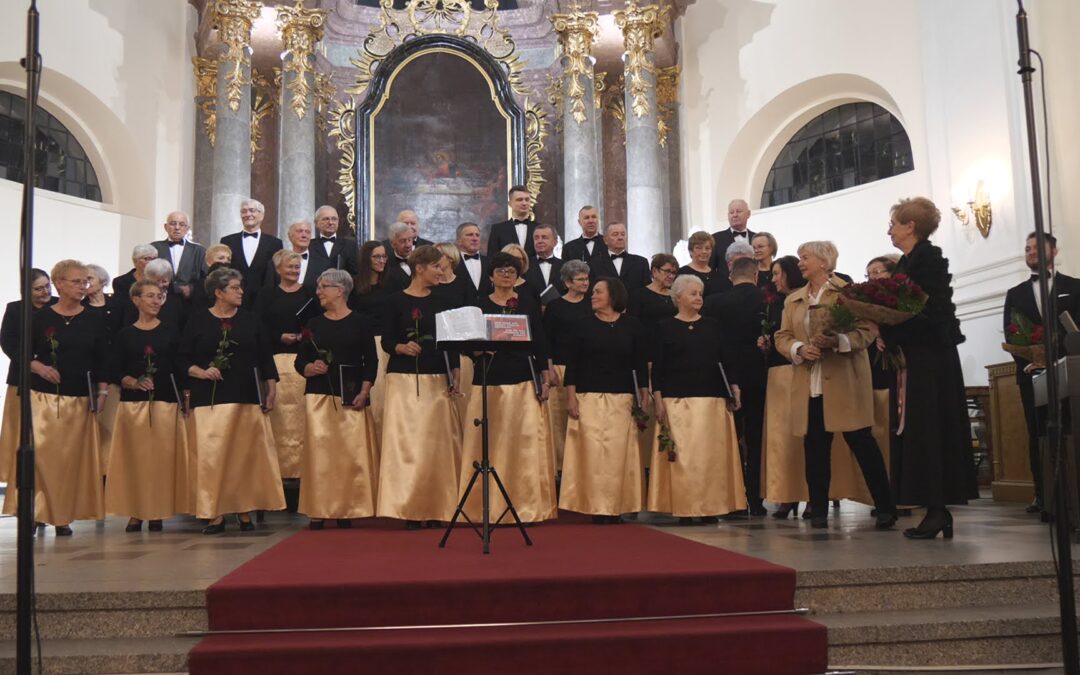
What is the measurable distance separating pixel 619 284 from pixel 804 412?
152 cm

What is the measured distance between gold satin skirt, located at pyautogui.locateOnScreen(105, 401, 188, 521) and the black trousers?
420 centimetres

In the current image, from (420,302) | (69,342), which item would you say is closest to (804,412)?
(420,302)

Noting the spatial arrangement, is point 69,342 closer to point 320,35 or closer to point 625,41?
point 320,35

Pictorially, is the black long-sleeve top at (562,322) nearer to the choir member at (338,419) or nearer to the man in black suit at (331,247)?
the choir member at (338,419)

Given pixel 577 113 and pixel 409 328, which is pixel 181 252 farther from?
pixel 577 113

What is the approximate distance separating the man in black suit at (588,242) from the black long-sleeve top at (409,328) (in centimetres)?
266

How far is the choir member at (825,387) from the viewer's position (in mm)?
6371

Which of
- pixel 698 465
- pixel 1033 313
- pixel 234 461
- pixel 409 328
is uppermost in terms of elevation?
pixel 1033 313

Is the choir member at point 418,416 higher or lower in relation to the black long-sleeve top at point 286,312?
lower

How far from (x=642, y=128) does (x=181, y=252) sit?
7314 millimetres

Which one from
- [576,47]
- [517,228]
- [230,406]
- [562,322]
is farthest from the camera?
[576,47]

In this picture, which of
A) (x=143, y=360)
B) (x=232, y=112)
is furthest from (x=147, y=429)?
(x=232, y=112)

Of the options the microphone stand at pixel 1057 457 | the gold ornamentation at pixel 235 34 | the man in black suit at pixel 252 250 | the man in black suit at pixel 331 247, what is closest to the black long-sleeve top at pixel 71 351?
the man in black suit at pixel 252 250

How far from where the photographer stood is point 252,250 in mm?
9516
